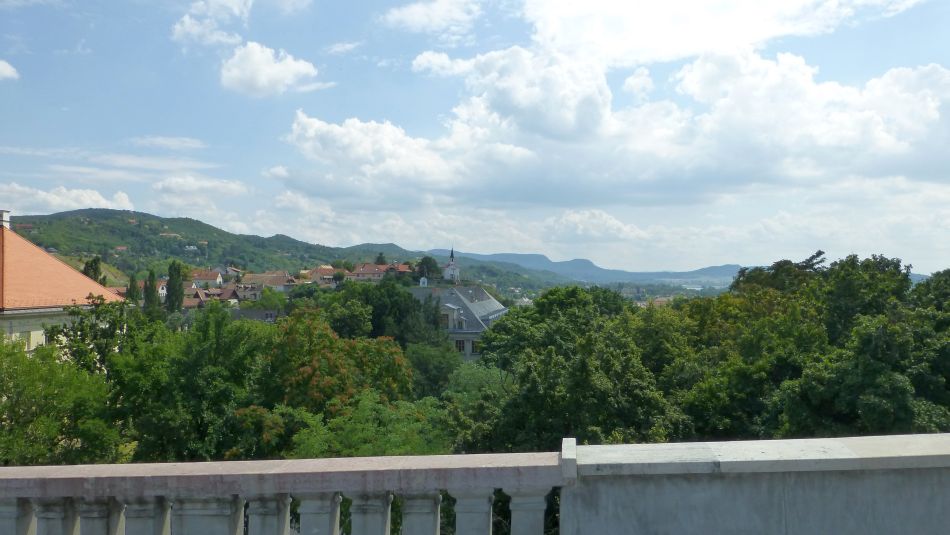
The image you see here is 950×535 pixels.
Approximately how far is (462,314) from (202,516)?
10430cm

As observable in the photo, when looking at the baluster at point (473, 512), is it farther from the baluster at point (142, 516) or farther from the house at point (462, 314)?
the house at point (462, 314)

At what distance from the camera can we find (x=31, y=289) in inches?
1337

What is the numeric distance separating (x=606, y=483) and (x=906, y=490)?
1692 millimetres

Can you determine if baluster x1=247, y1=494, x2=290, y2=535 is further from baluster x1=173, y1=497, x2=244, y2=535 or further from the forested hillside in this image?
the forested hillside

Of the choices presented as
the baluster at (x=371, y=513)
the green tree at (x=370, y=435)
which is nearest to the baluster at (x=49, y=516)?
the baluster at (x=371, y=513)

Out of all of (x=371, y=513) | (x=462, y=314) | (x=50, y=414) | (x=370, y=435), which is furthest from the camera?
(x=462, y=314)

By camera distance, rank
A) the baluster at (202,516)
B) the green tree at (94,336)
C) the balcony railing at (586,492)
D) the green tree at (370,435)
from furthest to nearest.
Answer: the green tree at (94,336) → the green tree at (370,435) → the baluster at (202,516) → the balcony railing at (586,492)

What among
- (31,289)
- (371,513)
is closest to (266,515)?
(371,513)

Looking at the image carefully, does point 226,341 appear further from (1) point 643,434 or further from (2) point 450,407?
(1) point 643,434

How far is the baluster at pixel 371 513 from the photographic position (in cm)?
397

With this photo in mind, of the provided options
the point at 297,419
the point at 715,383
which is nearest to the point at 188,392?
the point at 297,419

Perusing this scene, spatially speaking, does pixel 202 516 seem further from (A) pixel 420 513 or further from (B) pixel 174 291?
(B) pixel 174 291

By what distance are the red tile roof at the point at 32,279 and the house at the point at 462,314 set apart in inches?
2538

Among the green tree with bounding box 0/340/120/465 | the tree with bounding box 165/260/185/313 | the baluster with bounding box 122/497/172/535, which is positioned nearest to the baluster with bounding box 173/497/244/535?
the baluster with bounding box 122/497/172/535
